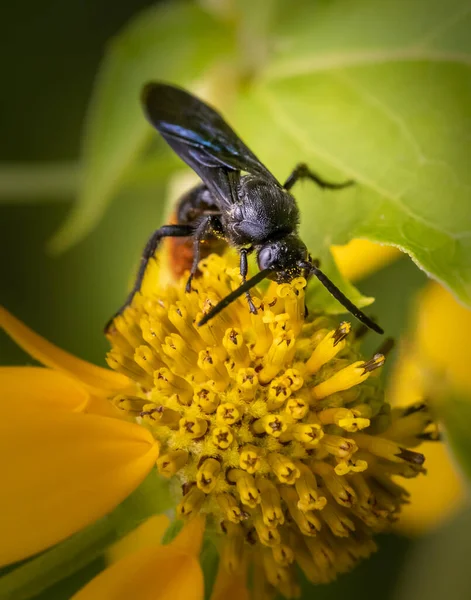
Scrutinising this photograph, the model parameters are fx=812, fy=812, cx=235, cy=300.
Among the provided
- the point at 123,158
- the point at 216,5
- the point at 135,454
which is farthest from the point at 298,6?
the point at 135,454

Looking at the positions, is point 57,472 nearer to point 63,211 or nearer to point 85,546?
point 85,546

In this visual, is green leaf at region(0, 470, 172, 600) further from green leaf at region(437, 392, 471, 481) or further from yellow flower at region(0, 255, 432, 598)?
green leaf at region(437, 392, 471, 481)

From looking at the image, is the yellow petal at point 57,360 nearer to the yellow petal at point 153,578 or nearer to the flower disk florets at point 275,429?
the flower disk florets at point 275,429

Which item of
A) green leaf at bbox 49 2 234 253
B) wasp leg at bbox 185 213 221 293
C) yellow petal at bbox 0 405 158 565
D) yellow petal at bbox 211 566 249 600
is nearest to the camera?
yellow petal at bbox 0 405 158 565

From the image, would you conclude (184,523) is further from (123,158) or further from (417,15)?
(417,15)

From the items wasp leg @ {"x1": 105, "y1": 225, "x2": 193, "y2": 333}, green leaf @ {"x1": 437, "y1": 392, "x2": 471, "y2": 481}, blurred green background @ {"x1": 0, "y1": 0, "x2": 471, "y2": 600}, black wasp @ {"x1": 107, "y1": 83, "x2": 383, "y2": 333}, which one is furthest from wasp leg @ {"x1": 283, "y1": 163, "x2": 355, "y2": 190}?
blurred green background @ {"x1": 0, "y1": 0, "x2": 471, "y2": 600}

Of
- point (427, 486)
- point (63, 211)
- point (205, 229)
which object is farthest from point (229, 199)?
point (63, 211)
